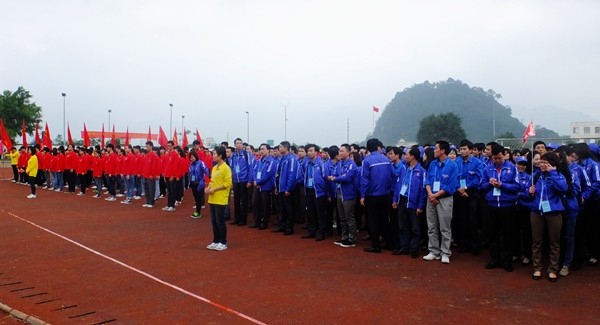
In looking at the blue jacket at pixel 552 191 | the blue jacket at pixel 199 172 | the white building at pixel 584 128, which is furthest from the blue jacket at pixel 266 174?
the white building at pixel 584 128

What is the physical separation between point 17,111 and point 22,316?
159 ft

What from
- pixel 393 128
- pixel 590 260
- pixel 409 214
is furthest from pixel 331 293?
pixel 393 128

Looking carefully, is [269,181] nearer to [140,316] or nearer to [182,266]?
[182,266]

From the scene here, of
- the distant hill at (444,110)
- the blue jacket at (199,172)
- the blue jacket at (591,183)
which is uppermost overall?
Result: the distant hill at (444,110)

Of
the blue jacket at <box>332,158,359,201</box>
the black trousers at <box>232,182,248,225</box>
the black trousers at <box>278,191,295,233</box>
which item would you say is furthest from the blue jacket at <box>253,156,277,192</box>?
the blue jacket at <box>332,158,359,201</box>

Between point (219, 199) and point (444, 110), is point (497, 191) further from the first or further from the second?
point (444, 110)

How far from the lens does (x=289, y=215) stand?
995 cm

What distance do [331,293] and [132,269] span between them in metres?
3.13

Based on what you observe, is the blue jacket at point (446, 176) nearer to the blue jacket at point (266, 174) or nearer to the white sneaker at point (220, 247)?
the white sneaker at point (220, 247)

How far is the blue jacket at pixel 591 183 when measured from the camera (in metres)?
6.59

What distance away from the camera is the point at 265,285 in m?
5.93

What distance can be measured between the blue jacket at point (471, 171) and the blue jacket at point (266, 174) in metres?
4.18

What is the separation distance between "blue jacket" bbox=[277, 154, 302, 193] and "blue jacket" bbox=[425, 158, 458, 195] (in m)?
3.41

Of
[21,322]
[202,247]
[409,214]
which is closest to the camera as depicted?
[21,322]
